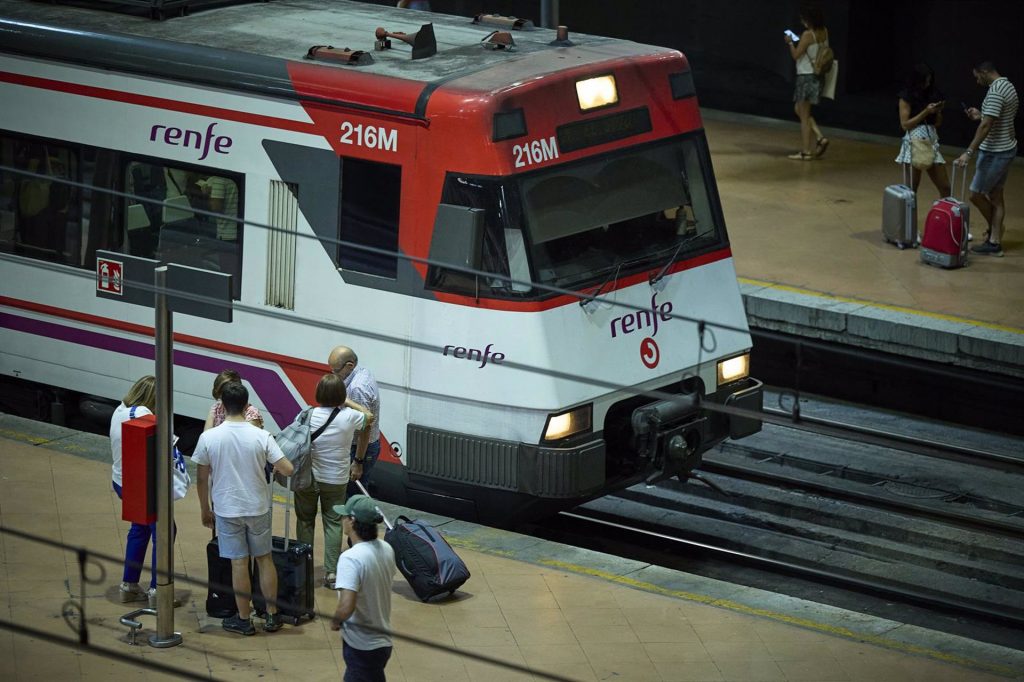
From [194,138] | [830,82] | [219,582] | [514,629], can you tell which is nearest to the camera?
[219,582]

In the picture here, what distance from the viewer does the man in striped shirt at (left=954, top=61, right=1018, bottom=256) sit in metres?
16.2

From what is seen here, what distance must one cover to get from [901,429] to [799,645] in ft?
17.8

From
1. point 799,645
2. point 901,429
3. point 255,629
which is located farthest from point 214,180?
point 901,429

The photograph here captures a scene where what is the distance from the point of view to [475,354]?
34.9 ft

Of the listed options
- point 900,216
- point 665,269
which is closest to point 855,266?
point 900,216

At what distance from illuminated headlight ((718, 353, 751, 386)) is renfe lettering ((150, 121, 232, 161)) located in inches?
142

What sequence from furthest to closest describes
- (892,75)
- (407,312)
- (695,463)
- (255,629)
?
(892,75) < (695,463) < (407,312) < (255,629)

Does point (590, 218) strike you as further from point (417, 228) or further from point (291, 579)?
point (291, 579)

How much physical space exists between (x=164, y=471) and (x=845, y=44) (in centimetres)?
1410

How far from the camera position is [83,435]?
12.5 m

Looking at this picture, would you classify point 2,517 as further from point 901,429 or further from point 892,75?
point 892,75

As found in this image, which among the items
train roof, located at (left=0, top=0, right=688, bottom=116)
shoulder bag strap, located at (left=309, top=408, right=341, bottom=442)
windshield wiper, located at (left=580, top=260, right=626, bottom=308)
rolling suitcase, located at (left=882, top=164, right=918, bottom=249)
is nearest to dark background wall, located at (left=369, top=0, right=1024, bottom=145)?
rolling suitcase, located at (left=882, top=164, right=918, bottom=249)

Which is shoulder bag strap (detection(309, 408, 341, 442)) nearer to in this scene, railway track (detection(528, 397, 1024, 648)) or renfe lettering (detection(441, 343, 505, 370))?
renfe lettering (detection(441, 343, 505, 370))

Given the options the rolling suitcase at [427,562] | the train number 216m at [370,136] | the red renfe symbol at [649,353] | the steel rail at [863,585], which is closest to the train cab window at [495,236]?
the train number 216m at [370,136]
